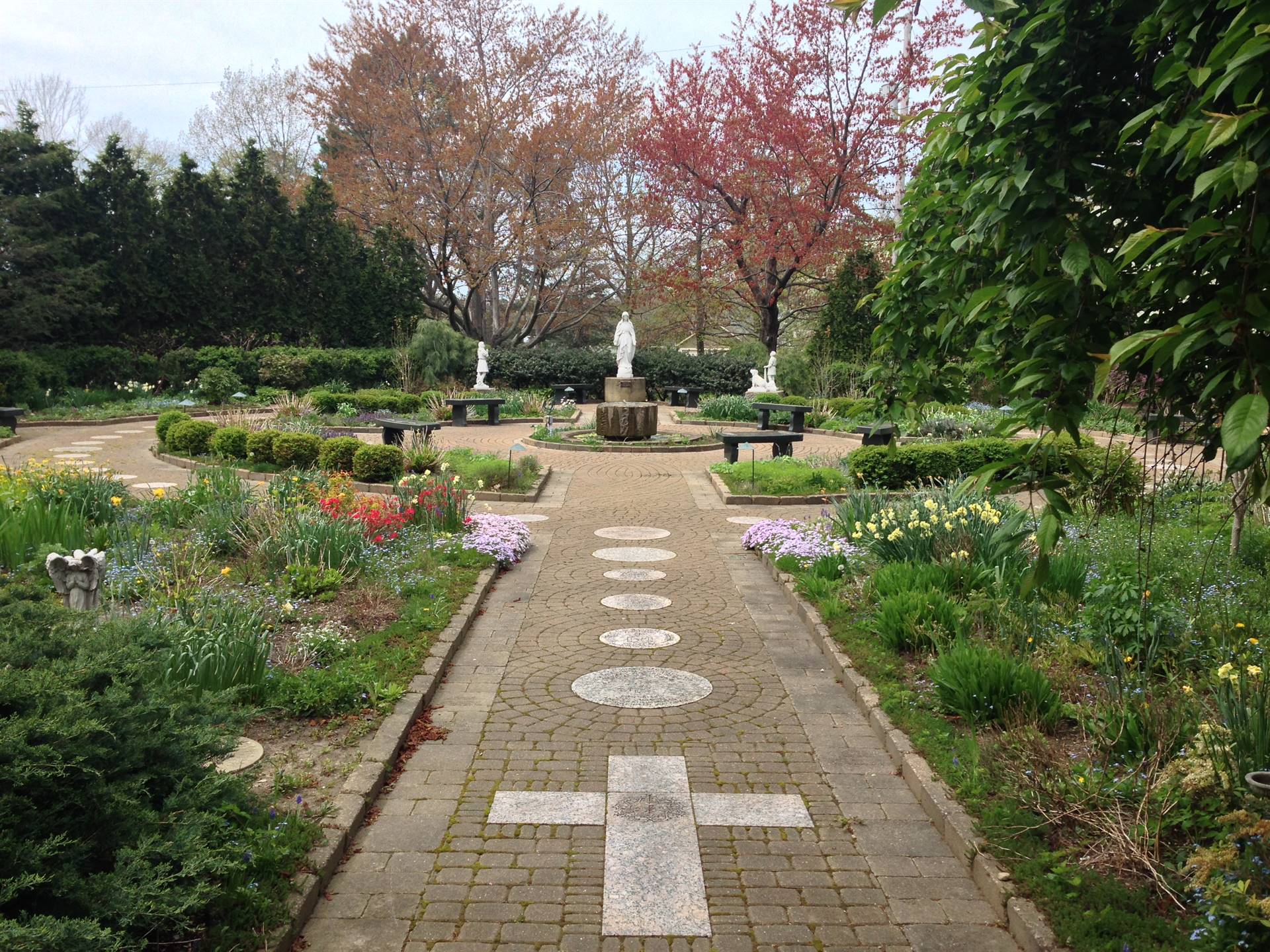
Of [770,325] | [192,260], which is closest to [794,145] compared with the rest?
[770,325]

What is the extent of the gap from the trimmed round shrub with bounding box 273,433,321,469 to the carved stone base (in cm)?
717

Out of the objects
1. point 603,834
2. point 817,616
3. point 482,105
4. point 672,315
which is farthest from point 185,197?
point 603,834

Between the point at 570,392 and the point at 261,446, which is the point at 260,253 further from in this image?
the point at 261,446

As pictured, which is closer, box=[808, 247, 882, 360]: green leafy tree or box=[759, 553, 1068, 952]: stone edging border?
box=[759, 553, 1068, 952]: stone edging border

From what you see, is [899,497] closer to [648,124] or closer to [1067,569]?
[1067,569]

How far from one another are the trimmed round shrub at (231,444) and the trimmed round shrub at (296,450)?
1119 mm

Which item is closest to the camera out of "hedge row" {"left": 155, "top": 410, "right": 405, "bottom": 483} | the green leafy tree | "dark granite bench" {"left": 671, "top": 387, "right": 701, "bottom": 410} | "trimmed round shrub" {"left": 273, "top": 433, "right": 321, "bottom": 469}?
"hedge row" {"left": 155, "top": 410, "right": 405, "bottom": 483}

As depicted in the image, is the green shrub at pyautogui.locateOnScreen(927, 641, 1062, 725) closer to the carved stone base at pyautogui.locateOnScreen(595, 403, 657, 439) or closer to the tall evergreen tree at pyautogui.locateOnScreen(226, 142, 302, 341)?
the carved stone base at pyautogui.locateOnScreen(595, 403, 657, 439)

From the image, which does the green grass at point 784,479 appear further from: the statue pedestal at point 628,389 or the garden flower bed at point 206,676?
the statue pedestal at point 628,389

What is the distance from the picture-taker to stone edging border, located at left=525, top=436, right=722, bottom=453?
18359 millimetres

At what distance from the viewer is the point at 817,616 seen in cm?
708

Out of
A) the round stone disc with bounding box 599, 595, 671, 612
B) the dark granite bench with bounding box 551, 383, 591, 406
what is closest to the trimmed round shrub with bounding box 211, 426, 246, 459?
the round stone disc with bounding box 599, 595, 671, 612

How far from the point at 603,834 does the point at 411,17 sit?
35550mm

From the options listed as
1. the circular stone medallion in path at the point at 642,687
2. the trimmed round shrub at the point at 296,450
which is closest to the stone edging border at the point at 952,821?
the circular stone medallion in path at the point at 642,687
